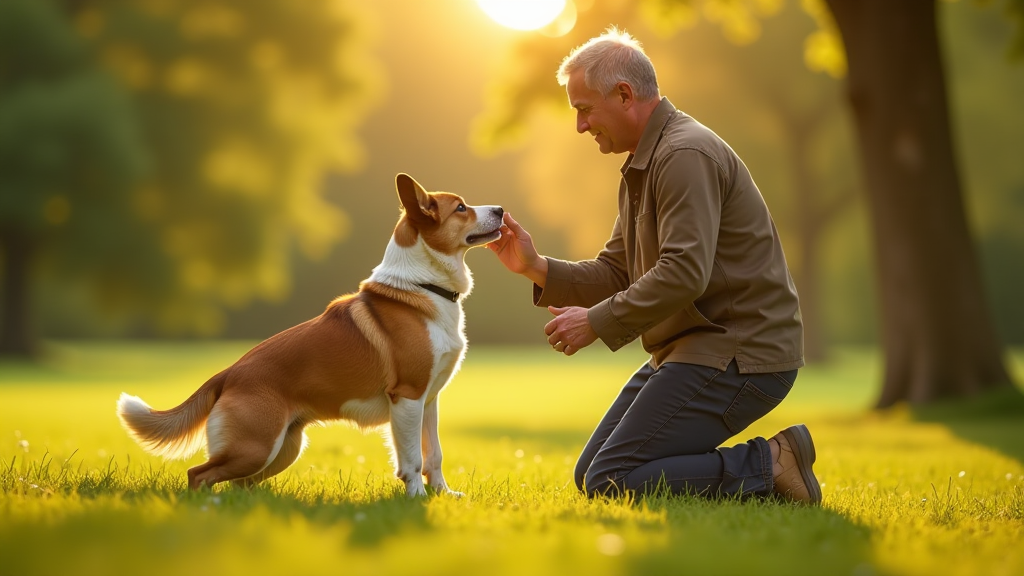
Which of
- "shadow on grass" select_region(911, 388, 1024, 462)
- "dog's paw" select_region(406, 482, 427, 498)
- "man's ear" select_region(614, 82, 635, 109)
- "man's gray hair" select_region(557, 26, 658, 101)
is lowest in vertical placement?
"shadow on grass" select_region(911, 388, 1024, 462)

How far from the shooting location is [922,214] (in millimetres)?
12094

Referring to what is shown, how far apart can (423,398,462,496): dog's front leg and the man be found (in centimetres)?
79

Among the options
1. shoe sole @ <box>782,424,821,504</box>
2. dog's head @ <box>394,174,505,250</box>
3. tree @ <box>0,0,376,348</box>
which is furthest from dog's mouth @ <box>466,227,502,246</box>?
tree @ <box>0,0,376,348</box>

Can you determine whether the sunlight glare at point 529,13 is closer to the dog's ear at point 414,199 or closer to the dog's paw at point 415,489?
the dog's ear at point 414,199

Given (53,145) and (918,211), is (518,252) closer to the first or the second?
(918,211)

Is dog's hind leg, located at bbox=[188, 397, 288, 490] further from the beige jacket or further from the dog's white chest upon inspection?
the beige jacket

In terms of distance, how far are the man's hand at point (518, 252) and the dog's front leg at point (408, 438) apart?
47.5 inches

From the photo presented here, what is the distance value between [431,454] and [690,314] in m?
1.57

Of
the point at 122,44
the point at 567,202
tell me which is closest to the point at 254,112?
the point at 122,44

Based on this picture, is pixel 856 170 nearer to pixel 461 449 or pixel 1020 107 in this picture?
pixel 1020 107

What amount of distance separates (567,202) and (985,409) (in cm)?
1353

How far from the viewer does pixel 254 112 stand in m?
24.5

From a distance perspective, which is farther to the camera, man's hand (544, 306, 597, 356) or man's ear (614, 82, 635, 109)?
man's ear (614, 82, 635, 109)

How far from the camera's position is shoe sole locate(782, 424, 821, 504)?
16.2ft
